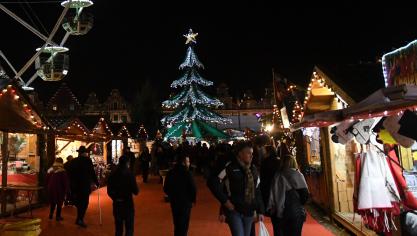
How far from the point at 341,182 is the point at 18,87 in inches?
366

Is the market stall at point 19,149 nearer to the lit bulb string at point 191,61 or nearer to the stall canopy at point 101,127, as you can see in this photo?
the stall canopy at point 101,127

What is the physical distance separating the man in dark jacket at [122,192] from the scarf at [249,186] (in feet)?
8.53

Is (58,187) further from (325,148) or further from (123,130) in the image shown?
(123,130)

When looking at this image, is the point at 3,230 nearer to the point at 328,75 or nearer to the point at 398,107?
the point at 398,107

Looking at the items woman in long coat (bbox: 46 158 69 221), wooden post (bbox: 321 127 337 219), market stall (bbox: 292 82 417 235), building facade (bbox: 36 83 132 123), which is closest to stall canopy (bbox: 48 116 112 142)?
woman in long coat (bbox: 46 158 69 221)

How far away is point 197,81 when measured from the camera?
30.5 m

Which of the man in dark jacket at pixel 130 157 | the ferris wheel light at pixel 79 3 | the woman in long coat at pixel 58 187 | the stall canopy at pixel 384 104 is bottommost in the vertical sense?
the woman in long coat at pixel 58 187

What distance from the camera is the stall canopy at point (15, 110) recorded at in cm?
1035

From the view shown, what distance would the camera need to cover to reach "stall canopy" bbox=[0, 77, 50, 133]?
1035 centimetres

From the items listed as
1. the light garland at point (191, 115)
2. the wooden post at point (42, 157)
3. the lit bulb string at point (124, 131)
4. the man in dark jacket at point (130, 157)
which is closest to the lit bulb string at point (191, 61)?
the light garland at point (191, 115)

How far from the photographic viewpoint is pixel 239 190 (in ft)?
15.6

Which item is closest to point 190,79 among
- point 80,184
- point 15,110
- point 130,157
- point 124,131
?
point 124,131

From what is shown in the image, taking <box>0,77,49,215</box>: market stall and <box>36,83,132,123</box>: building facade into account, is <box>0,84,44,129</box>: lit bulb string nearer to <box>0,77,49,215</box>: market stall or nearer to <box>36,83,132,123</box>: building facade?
<box>0,77,49,215</box>: market stall

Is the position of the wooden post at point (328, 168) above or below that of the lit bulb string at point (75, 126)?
below
